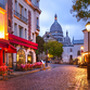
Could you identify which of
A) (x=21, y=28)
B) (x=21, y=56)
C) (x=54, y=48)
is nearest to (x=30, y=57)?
(x=21, y=56)

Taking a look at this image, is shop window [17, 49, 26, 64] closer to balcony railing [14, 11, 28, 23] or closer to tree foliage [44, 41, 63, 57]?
balcony railing [14, 11, 28, 23]

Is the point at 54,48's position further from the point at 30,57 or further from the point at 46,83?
the point at 46,83

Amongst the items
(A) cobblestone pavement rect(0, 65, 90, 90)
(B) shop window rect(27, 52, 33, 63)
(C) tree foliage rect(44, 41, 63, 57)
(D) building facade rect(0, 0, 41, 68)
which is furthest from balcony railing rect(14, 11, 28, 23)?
(C) tree foliage rect(44, 41, 63, 57)

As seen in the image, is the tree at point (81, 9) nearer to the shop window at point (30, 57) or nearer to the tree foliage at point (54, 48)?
the shop window at point (30, 57)

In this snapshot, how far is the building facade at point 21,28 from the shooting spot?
24.1m

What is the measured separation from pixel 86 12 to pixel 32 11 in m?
19.5

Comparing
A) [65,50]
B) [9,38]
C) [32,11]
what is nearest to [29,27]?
[32,11]

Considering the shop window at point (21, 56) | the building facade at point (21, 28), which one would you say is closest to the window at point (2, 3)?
the building facade at point (21, 28)

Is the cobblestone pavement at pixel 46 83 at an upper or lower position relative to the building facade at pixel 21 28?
lower

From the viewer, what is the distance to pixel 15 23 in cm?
2662

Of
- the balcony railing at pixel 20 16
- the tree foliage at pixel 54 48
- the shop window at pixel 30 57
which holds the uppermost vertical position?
the balcony railing at pixel 20 16

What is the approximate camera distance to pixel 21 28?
29.6m

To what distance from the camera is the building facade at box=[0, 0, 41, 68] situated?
24125mm

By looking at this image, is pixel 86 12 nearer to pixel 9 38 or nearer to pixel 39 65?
pixel 9 38
